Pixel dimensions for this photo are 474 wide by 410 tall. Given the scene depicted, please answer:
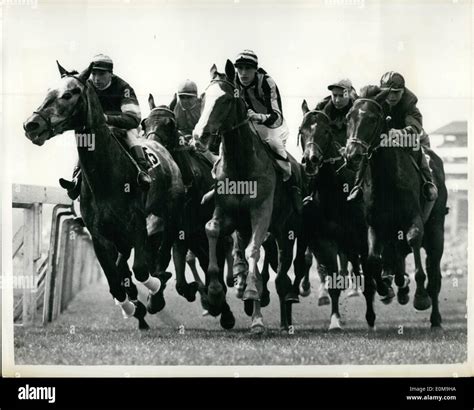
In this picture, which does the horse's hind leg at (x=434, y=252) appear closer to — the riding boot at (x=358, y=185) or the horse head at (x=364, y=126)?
the riding boot at (x=358, y=185)

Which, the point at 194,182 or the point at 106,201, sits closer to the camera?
the point at 106,201

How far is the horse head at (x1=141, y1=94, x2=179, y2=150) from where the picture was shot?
13.6 meters

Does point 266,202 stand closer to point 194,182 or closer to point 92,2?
point 194,182

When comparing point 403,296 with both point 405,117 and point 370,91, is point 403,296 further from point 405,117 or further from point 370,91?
point 370,91

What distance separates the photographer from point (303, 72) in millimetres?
13375

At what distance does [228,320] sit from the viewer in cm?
1329

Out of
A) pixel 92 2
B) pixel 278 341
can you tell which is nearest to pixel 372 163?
pixel 278 341

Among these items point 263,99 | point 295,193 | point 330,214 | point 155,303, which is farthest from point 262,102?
point 155,303

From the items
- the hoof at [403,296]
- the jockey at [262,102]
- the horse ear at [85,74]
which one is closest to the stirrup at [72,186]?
the horse ear at [85,74]

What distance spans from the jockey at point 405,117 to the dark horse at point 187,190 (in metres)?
1.48

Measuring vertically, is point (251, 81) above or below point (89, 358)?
above

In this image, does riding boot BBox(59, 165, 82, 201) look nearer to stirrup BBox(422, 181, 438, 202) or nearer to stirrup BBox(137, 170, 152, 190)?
stirrup BBox(137, 170, 152, 190)

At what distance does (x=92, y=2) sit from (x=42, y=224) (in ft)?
7.45

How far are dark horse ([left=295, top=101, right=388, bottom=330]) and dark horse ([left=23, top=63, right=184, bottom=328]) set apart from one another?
1.44m
